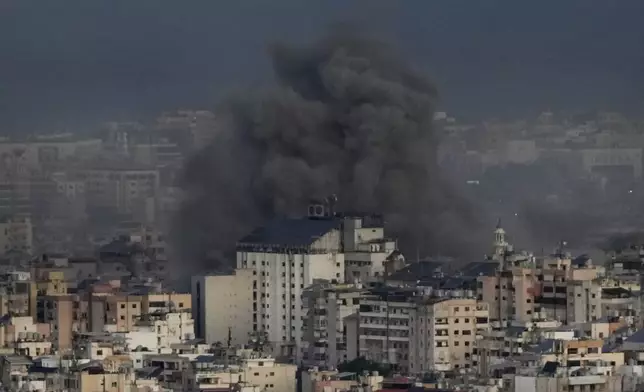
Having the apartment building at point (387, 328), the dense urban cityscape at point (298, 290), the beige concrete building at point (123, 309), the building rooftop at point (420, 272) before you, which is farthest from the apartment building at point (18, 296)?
the apartment building at point (387, 328)

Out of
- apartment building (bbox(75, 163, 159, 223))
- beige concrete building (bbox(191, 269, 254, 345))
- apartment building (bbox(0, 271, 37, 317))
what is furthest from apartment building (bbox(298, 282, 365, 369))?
apartment building (bbox(75, 163, 159, 223))

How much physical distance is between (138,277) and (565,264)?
816 centimetres

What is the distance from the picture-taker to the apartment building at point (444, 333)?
37.6 m

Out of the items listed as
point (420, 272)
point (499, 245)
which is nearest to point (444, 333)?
point (420, 272)

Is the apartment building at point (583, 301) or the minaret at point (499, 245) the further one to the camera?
the minaret at point (499, 245)

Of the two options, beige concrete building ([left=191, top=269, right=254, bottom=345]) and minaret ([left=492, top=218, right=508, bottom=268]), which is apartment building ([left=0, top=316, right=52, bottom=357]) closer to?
beige concrete building ([left=191, top=269, right=254, bottom=345])

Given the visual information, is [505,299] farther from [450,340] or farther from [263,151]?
[263,151]

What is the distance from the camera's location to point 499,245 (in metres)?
43.2

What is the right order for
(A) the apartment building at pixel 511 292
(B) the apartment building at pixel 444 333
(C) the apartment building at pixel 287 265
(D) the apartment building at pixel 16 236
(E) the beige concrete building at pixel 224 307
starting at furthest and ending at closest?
1. (D) the apartment building at pixel 16 236
2. (C) the apartment building at pixel 287 265
3. (E) the beige concrete building at pixel 224 307
4. (A) the apartment building at pixel 511 292
5. (B) the apartment building at pixel 444 333

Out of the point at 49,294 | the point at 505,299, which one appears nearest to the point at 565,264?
the point at 505,299

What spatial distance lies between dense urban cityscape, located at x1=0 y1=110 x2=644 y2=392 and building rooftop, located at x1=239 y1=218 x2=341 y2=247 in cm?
4

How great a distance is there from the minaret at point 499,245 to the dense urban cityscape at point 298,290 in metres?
0.06

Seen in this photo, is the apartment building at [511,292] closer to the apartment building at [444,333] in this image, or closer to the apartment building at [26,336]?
the apartment building at [444,333]

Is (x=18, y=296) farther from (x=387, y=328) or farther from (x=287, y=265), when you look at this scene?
(x=387, y=328)
